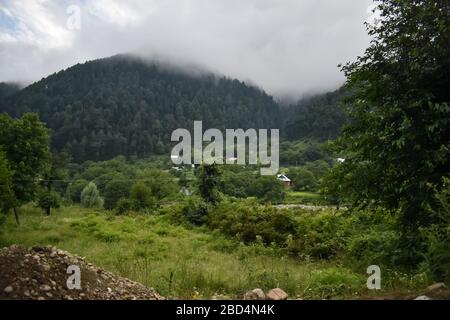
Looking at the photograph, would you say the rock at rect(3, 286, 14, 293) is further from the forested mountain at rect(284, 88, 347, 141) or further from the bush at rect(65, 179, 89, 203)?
the forested mountain at rect(284, 88, 347, 141)

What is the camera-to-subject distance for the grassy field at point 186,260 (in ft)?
22.9

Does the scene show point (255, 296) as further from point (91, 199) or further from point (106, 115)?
point (106, 115)

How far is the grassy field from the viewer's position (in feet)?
22.9

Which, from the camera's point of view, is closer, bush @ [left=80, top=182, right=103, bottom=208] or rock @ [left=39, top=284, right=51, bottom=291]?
rock @ [left=39, top=284, right=51, bottom=291]

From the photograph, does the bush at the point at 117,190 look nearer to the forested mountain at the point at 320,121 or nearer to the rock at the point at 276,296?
the rock at the point at 276,296

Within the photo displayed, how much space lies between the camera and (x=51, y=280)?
567cm

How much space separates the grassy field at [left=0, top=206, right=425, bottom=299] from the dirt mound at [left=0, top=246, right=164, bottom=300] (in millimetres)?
968

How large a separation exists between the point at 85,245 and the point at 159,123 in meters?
145

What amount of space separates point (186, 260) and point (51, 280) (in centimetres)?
962

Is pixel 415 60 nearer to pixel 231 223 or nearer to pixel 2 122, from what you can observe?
pixel 231 223

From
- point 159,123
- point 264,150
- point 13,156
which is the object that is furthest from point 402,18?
point 159,123

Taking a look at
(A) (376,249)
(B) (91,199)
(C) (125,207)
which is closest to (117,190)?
(B) (91,199)

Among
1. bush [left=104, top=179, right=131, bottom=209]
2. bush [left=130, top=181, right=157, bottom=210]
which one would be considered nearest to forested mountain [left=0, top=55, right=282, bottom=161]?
bush [left=104, top=179, right=131, bottom=209]

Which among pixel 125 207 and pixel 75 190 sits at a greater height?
pixel 75 190
